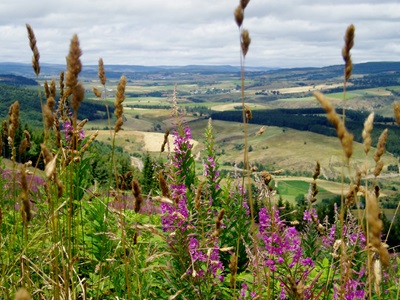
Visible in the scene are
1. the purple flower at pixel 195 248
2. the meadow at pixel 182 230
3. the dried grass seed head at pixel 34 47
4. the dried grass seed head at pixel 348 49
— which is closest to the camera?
the dried grass seed head at pixel 348 49

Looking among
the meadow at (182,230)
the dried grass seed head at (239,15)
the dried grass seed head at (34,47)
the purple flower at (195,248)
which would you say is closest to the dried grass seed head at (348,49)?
the meadow at (182,230)

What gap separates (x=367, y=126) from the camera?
1936 millimetres

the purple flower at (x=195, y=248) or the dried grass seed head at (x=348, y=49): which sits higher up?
the dried grass seed head at (x=348, y=49)

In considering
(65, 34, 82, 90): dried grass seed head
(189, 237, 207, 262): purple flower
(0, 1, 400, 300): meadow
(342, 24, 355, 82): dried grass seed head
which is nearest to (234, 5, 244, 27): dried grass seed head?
(0, 1, 400, 300): meadow

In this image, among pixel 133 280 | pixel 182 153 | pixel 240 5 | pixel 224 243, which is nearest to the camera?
pixel 240 5


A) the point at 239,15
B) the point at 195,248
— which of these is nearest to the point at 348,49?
the point at 239,15

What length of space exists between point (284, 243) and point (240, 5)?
214 cm

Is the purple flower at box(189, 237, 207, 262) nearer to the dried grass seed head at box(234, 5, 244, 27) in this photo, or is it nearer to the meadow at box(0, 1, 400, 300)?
the meadow at box(0, 1, 400, 300)

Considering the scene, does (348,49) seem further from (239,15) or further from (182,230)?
(182,230)

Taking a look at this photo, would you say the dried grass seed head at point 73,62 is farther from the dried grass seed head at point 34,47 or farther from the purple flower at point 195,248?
the purple flower at point 195,248

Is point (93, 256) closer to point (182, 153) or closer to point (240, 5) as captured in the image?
point (182, 153)

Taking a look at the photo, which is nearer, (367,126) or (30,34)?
(367,126)

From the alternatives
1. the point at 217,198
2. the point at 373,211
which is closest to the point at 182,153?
the point at 217,198

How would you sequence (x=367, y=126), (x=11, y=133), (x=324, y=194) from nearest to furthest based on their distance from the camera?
(x=367, y=126), (x=11, y=133), (x=324, y=194)
